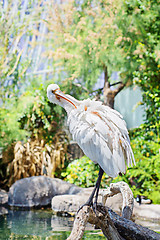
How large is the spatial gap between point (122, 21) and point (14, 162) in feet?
13.4

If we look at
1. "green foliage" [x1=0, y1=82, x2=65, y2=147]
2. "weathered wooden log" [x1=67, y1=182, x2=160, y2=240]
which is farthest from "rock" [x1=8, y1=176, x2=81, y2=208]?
"weathered wooden log" [x1=67, y1=182, x2=160, y2=240]

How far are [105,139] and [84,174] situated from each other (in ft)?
14.9

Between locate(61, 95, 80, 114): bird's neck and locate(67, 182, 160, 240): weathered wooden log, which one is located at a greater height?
locate(61, 95, 80, 114): bird's neck

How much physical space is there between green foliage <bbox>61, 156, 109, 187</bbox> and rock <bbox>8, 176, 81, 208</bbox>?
655 millimetres

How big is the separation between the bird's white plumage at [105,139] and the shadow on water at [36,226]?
159 cm

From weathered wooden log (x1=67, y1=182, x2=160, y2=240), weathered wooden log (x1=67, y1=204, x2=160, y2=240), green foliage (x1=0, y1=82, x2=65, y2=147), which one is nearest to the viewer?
weathered wooden log (x1=67, y1=204, x2=160, y2=240)

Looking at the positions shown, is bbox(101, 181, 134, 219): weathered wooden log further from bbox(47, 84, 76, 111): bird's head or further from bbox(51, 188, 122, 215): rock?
bbox(51, 188, 122, 215): rock

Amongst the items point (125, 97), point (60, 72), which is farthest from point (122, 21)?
point (125, 97)

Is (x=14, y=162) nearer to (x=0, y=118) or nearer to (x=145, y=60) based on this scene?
(x=0, y=118)

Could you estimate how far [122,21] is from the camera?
645 centimetres

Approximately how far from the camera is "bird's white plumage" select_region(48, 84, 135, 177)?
2576 mm

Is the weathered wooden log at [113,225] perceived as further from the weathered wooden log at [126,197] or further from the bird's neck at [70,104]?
the bird's neck at [70,104]

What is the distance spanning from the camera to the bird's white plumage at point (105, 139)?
2.58 meters

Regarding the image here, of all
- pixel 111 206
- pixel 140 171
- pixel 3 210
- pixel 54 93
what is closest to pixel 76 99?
pixel 140 171
